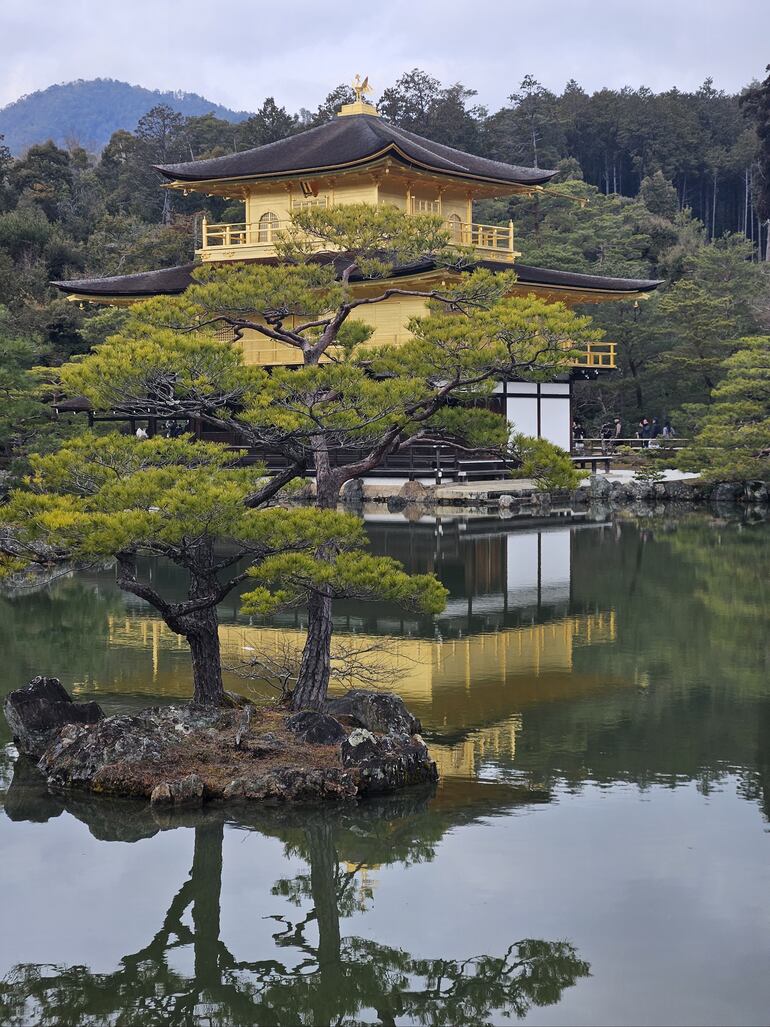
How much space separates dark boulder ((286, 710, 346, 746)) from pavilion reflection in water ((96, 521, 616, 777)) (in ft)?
2.38

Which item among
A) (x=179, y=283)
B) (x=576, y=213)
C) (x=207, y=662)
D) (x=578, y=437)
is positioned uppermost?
(x=576, y=213)

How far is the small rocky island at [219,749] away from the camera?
7.69 meters

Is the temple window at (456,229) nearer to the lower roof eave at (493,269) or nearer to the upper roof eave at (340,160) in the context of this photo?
the lower roof eave at (493,269)

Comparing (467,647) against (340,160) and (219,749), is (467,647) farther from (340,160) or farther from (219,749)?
(340,160)

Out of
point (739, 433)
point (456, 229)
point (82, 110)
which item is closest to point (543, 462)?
point (739, 433)

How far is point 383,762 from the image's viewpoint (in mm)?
7824

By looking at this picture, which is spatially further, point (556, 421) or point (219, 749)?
point (556, 421)

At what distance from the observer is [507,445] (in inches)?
386

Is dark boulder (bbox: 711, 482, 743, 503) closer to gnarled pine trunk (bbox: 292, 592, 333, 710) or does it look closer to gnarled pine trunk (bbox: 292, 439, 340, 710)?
gnarled pine trunk (bbox: 292, 439, 340, 710)

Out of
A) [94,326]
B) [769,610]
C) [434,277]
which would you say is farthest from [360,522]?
[94,326]

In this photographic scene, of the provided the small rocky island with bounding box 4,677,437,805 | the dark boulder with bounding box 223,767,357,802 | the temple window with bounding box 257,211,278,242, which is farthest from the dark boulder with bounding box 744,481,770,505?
the dark boulder with bounding box 223,767,357,802

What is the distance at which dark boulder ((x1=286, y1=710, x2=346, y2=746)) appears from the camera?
8.30 meters

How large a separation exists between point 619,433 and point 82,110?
480ft

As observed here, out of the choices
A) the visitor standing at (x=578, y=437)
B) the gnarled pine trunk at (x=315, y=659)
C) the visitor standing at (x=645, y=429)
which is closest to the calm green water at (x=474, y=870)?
the gnarled pine trunk at (x=315, y=659)
